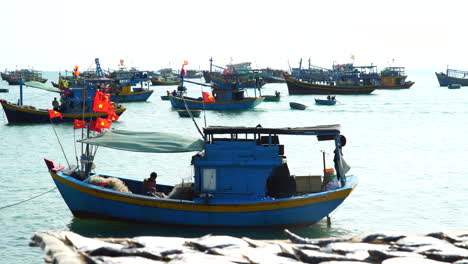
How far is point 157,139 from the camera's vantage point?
21422mm

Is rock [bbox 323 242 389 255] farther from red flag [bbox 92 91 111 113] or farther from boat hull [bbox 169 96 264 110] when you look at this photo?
boat hull [bbox 169 96 264 110]

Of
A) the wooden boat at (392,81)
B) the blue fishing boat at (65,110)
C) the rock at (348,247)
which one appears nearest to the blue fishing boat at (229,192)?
the rock at (348,247)

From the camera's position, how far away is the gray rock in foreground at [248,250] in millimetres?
12195

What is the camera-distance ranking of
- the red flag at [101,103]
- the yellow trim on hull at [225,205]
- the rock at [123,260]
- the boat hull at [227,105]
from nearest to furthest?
1. the rock at [123,260]
2. the yellow trim on hull at [225,205]
3. the red flag at [101,103]
4. the boat hull at [227,105]

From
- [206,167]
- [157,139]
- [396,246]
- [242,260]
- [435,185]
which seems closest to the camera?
[242,260]

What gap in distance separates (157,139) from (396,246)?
9633 mm

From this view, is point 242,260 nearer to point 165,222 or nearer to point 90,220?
point 165,222

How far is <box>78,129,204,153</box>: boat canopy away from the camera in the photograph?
814 inches

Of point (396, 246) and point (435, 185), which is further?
point (435, 185)

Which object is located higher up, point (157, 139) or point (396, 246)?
point (157, 139)

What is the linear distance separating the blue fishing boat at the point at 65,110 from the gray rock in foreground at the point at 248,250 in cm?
4192

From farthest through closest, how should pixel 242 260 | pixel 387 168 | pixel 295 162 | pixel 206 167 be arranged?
1. pixel 295 162
2. pixel 387 168
3. pixel 206 167
4. pixel 242 260

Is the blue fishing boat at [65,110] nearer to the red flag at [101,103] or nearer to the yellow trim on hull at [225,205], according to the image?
the red flag at [101,103]

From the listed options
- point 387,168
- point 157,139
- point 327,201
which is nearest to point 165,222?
point 157,139
